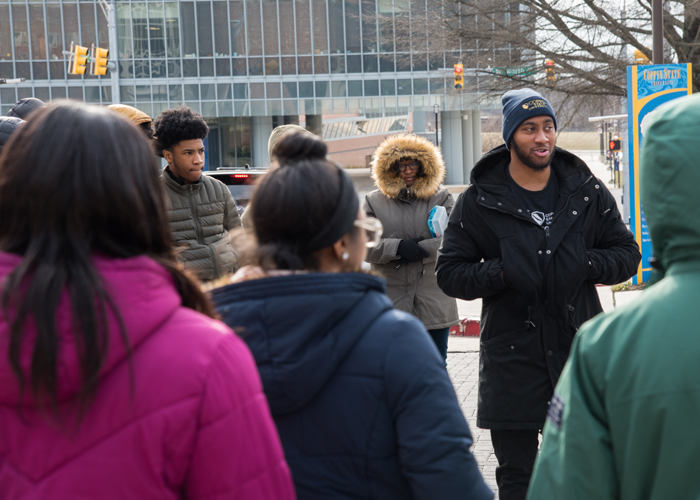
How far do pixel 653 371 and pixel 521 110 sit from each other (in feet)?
8.55

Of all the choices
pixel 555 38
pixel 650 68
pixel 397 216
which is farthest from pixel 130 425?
pixel 555 38

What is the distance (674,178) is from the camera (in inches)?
62.6

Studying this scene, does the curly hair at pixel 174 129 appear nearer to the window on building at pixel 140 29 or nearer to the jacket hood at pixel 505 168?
the jacket hood at pixel 505 168

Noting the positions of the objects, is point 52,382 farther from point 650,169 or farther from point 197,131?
point 197,131

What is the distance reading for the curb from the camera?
32.2 ft

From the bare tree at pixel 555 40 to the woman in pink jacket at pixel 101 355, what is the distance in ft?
56.4

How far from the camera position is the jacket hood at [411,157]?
5738 millimetres

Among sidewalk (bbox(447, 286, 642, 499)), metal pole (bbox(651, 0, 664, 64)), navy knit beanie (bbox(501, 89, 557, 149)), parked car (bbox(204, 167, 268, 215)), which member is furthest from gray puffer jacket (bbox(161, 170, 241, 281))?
metal pole (bbox(651, 0, 664, 64))

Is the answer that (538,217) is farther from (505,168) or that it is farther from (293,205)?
(293,205)

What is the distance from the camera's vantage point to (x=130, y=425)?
141 centimetres

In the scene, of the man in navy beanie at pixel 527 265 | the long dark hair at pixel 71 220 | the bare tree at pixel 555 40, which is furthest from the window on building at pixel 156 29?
the long dark hair at pixel 71 220

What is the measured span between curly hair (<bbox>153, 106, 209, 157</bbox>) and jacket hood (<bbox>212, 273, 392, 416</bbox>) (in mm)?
3305

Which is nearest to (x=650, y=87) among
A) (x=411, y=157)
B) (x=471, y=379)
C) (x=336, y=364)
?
(x=471, y=379)

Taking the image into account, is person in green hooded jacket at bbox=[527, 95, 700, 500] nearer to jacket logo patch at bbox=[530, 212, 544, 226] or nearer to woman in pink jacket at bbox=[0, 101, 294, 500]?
woman in pink jacket at bbox=[0, 101, 294, 500]
